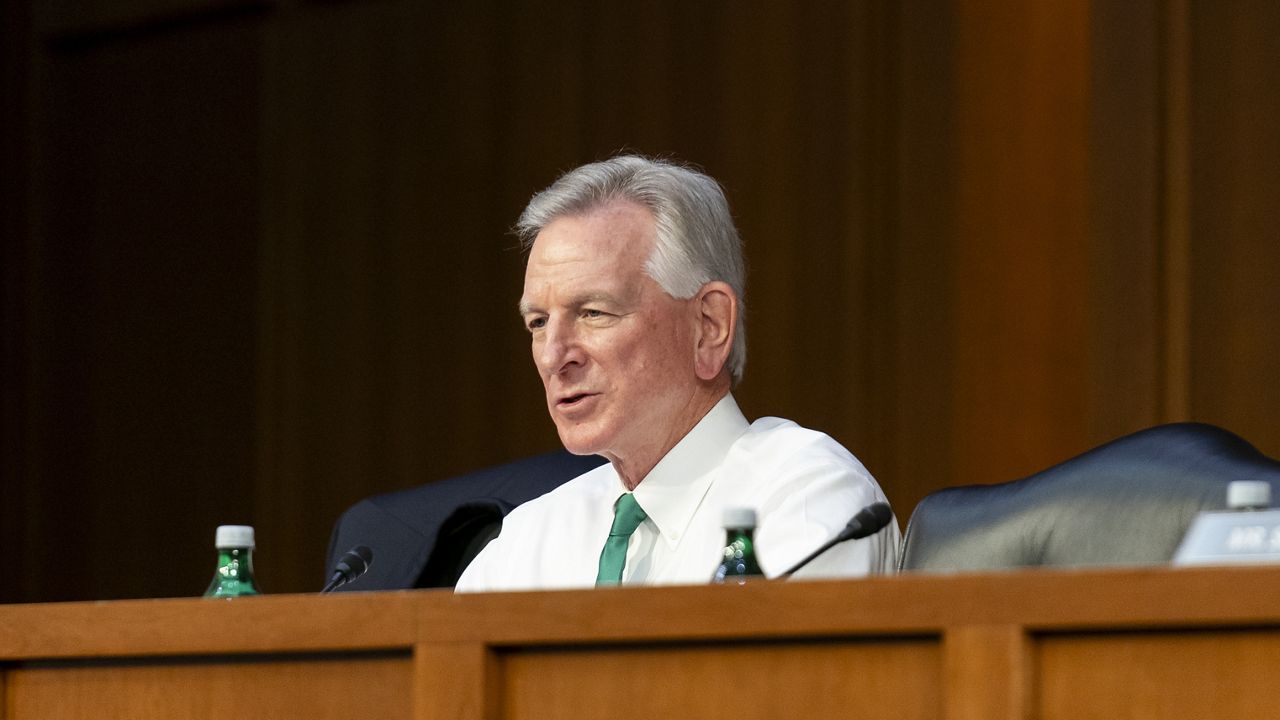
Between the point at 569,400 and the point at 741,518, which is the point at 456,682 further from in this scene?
the point at 569,400

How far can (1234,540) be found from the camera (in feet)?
3.86

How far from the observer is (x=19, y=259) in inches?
182

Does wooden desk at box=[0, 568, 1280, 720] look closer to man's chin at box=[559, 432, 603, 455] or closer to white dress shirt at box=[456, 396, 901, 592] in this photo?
white dress shirt at box=[456, 396, 901, 592]

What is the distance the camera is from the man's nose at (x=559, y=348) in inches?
84.8

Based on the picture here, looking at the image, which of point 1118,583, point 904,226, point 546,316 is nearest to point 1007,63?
point 904,226

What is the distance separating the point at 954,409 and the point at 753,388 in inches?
18.5

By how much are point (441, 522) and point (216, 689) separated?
1107 millimetres

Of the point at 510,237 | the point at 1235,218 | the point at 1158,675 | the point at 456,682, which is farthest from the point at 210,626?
the point at 510,237

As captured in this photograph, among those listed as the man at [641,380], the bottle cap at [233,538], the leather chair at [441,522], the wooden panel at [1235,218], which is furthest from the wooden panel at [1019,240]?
the bottle cap at [233,538]

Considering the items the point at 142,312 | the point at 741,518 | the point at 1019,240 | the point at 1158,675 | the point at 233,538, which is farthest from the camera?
the point at 142,312

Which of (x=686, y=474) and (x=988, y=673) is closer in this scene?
(x=988, y=673)

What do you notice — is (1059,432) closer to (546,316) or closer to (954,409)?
(954,409)

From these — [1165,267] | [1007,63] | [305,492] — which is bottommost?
[305,492]

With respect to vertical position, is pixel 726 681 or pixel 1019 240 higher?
pixel 1019 240
